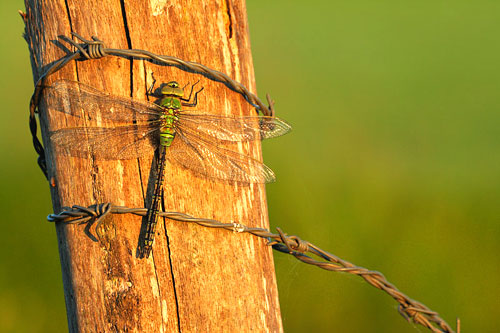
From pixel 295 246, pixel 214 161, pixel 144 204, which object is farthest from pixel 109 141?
pixel 295 246

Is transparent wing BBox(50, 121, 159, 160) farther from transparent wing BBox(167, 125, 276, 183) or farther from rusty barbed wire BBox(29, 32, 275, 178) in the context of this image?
rusty barbed wire BBox(29, 32, 275, 178)

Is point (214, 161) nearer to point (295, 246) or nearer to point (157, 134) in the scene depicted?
point (157, 134)

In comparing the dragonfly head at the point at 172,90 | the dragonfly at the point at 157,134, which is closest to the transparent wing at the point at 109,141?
the dragonfly at the point at 157,134

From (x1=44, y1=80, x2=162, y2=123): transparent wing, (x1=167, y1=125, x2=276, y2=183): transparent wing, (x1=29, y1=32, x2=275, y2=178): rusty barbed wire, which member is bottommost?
(x1=167, y1=125, x2=276, y2=183): transparent wing

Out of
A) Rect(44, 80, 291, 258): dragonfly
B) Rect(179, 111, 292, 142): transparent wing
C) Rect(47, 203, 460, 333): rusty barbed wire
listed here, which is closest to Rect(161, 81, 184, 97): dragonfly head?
Rect(44, 80, 291, 258): dragonfly

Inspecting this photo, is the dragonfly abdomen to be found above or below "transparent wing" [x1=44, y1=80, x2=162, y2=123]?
below

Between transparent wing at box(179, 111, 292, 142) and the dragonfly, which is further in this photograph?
transparent wing at box(179, 111, 292, 142)

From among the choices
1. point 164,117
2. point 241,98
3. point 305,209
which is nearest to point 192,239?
point 164,117
